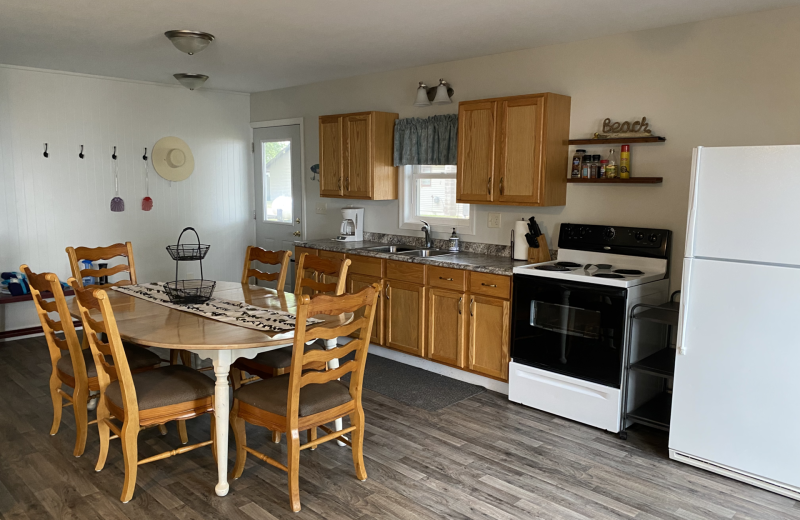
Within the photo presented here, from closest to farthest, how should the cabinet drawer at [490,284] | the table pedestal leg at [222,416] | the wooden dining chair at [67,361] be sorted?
1. the table pedestal leg at [222,416]
2. the wooden dining chair at [67,361]
3. the cabinet drawer at [490,284]

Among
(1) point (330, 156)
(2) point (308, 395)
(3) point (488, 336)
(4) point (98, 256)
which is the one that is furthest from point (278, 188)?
(2) point (308, 395)

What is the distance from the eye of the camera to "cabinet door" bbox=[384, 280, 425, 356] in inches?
173

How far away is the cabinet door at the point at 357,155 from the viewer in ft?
16.4

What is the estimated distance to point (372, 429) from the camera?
3.43 metres

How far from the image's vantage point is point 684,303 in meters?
2.93

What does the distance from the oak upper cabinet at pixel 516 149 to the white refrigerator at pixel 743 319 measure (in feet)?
3.83

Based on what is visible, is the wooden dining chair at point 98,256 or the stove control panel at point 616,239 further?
the wooden dining chair at point 98,256

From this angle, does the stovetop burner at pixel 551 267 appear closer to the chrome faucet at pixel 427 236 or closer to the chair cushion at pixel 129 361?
the chrome faucet at pixel 427 236

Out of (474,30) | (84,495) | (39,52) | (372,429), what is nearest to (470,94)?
(474,30)

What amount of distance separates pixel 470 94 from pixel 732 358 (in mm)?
2681

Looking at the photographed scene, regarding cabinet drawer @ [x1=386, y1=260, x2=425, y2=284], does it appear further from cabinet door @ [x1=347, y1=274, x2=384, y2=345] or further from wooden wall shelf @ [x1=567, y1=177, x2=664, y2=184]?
wooden wall shelf @ [x1=567, y1=177, x2=664, y2=184]

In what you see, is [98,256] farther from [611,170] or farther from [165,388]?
[611,170]

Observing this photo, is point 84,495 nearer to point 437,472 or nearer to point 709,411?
point 437,472

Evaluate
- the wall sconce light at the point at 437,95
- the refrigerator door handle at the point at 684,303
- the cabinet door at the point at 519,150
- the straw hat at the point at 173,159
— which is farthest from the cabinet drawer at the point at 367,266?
the straw hat at the point at 173,159
